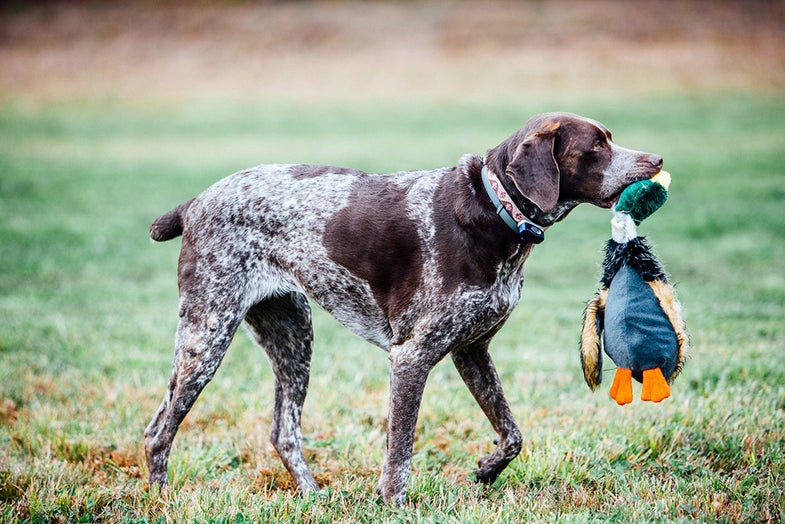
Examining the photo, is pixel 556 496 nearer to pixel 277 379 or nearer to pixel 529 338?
pixel 277 379

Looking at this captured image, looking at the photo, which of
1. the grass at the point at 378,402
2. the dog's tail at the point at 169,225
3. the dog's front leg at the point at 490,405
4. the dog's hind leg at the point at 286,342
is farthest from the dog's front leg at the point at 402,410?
the dog's tail at the point at 169,225

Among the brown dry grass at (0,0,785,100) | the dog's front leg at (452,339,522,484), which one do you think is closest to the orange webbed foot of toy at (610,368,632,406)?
the dog's front leg at (452,339,522,484)

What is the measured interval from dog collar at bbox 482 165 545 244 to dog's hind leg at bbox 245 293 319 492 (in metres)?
1.48

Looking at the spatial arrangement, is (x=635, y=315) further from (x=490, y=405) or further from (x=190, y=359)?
(x=190, y=359)

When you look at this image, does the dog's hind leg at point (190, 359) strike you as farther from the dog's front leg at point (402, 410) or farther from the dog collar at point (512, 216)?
the dog collar at point (512, 216)

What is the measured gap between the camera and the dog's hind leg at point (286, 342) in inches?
202

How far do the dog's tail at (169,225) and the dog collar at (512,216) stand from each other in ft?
6.23

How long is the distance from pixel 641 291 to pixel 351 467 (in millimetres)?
2010

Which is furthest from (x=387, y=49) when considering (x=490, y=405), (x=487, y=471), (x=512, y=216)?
(x=512, y=216)

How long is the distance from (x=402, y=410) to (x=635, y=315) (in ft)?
4.17

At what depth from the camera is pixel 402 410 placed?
4.41m

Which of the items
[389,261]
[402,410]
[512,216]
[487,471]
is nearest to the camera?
[512,216]

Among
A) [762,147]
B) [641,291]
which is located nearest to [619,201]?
[641,291]

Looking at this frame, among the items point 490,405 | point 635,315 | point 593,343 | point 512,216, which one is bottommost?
point 490,405
